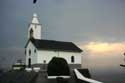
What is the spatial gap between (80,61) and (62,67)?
1402cm

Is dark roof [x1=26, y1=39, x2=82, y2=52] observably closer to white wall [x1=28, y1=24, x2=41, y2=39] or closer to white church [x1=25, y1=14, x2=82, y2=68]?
white church [x1=25, y1=14, x2=82, y2=68]

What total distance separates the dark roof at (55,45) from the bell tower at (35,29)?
2.12 metres

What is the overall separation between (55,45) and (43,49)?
2454mm

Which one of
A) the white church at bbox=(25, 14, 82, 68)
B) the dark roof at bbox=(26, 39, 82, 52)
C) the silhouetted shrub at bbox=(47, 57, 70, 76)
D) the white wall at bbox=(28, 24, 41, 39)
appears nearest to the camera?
the silhouetted shrub at bbox=(47, 57, 70, 76)

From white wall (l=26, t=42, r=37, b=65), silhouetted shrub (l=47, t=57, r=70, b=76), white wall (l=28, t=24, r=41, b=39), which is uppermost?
white wall (l=28, t=24, r=41, b=39)

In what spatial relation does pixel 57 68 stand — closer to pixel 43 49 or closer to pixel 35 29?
pixel 43 49

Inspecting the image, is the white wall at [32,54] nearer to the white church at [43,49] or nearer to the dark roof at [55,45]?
the white church at [43,49]

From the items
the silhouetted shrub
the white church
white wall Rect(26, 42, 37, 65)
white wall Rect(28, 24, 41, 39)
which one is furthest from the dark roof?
the silhouetted shrub

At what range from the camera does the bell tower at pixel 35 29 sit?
39.4m

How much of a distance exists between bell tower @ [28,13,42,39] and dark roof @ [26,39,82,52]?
212 centimetres

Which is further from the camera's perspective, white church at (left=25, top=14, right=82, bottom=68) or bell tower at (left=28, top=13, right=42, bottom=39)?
bell tower at (left=28, top=13, right=42, bottom=39)

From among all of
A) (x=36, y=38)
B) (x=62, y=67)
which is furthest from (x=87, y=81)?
(x=36, y=38)

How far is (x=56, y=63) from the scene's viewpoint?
79.8ft

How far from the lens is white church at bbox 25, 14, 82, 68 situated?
116 ft
